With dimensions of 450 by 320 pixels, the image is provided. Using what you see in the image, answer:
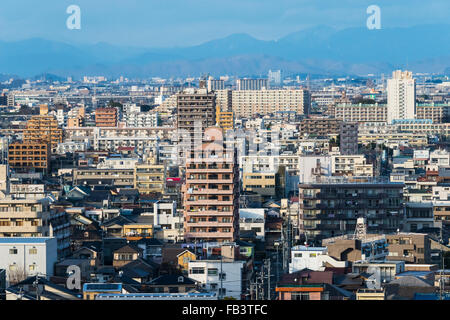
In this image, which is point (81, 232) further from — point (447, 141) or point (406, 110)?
point (406, 110)

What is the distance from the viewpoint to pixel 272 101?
52.8 meters

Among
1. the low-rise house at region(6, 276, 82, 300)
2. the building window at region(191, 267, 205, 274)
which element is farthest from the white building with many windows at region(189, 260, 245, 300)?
the low-rise house at region(6, 276, 82, 300)

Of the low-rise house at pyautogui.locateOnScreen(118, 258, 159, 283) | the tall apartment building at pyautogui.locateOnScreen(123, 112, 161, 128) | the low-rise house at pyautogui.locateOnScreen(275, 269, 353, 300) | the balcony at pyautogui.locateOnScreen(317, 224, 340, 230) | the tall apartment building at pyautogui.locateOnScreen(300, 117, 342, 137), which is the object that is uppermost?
the tall apartment building at pyautogui.locateOnScreen(123, 112, 161, 128)

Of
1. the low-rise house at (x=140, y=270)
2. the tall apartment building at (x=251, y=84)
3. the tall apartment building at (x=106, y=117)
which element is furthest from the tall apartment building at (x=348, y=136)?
the tall apartment building at (x=251, y=84)

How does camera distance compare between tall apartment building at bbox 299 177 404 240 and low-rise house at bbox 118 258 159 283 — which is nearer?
low-rise house at bbox 118 258 159 283

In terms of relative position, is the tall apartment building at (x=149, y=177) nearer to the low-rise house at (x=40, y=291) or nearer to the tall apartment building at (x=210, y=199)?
the tall apartment building at (x=210, y=199)

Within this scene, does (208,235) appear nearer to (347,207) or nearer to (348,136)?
(347,207)

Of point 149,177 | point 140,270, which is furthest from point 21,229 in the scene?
point 149,177

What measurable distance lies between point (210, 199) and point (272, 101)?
1596 inches

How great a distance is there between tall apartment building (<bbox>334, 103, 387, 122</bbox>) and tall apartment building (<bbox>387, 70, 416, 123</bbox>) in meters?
0.35

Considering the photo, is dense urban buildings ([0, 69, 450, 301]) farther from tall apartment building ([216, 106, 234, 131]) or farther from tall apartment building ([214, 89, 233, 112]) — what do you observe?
tall apartment building ([214, 89, 233, 112])

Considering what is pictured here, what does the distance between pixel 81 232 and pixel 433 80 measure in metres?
66.1

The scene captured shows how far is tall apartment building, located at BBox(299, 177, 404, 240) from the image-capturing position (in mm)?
13219
